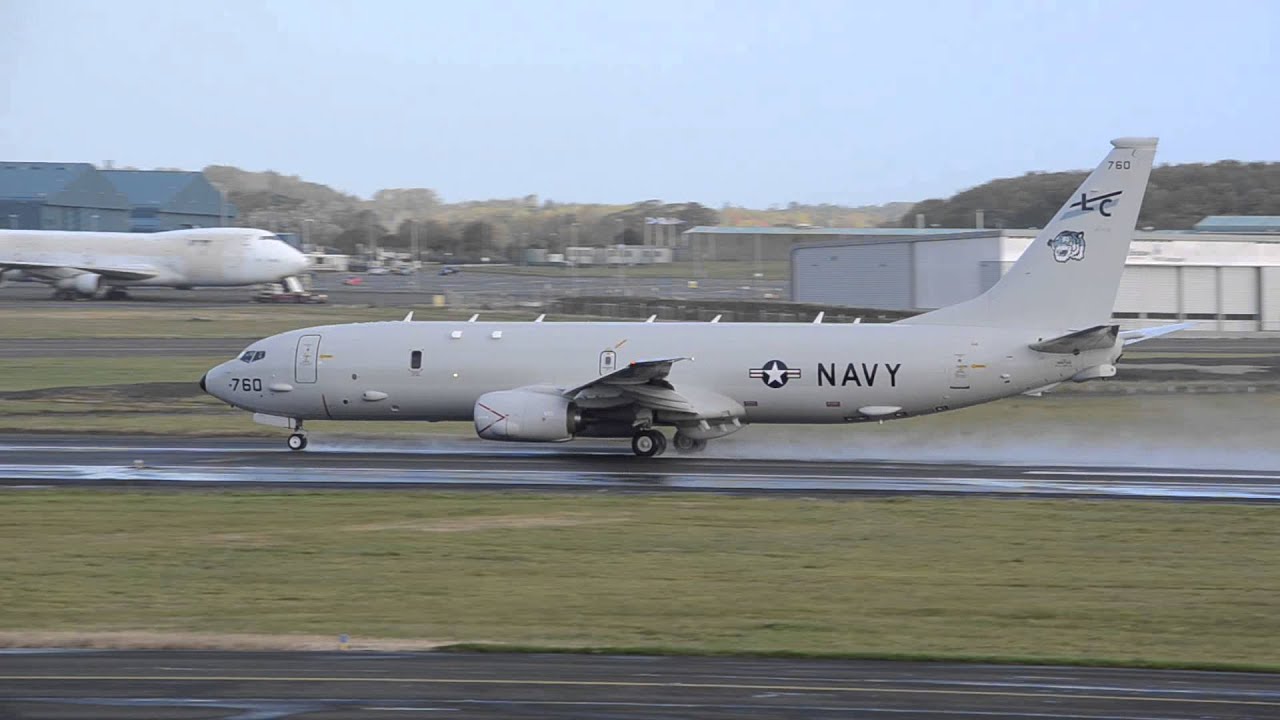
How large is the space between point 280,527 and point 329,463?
8.55 meters

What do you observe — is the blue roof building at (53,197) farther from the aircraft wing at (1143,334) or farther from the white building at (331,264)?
the aircraft wing at (1143,334)

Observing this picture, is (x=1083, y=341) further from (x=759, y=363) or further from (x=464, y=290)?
(x=464, y=290)

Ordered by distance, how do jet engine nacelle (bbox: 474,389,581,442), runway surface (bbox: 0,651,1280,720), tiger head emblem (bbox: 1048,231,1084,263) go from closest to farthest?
1. runway surface (bbox: 0,651,1280,720)
2. jet engine nacelle (bbox: 474,389,581,442)
3. tiger head emblem (bbox: 1048,231,1084,263)

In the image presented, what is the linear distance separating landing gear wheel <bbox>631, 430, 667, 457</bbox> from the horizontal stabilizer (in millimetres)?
9418

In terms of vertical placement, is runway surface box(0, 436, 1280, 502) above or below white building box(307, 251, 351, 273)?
below

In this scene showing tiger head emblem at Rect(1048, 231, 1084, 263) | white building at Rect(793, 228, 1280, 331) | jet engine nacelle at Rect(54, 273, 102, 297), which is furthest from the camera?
jet engine nacelle at Rect(54, 273, 102, 297)

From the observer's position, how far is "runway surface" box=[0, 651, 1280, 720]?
1287 cm

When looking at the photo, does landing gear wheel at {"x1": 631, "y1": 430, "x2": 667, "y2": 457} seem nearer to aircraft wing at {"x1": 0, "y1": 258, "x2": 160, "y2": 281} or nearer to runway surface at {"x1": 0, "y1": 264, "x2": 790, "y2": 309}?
runway surface at {"x1": 0, "y1": 264, "x2": 790, "y2": 309}

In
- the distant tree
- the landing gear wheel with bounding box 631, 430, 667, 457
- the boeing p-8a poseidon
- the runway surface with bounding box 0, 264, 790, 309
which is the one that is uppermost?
the distant tree

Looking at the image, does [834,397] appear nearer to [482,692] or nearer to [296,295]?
[482,692]

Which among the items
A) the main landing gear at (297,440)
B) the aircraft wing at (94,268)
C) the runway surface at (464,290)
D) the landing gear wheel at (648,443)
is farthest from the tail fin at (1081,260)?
the aircraft wing at (94,268)

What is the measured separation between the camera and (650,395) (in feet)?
110

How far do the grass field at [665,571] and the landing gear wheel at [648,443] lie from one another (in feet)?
21.2

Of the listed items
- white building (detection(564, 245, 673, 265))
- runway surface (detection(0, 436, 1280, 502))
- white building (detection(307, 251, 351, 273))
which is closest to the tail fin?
runway surface (detection(0, 436, 1280, 502))
